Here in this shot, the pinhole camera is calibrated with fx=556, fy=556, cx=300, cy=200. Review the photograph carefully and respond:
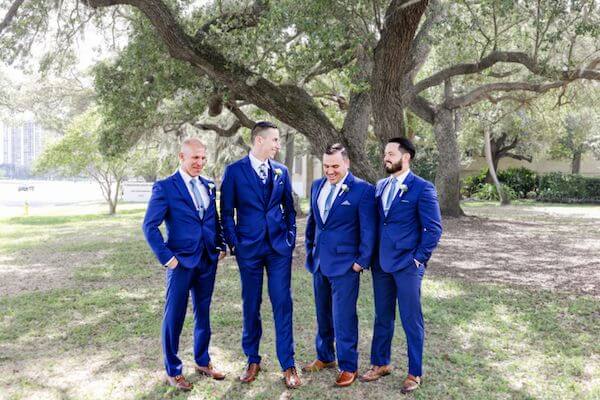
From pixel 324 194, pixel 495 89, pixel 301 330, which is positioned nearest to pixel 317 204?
pixel 324 194

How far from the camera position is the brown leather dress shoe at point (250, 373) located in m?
4.35

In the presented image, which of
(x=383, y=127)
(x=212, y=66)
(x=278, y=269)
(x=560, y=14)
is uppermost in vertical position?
(x=560, y=14)

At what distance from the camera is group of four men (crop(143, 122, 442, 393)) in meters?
4.15

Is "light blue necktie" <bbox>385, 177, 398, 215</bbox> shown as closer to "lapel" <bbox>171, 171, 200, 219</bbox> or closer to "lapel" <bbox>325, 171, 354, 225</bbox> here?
"lapel" <bbox>325, 171, 354, 225</bbox>

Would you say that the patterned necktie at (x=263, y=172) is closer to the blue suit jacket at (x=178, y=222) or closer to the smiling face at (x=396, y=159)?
the blue suit jacket at (x=178, y=222)

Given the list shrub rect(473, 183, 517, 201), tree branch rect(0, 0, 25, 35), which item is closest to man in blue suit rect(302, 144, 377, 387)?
tree branch rect(0, 0, 25, 35)

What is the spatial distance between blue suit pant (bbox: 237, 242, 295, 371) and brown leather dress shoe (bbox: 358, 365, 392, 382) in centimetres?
57

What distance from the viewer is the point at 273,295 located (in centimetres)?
433

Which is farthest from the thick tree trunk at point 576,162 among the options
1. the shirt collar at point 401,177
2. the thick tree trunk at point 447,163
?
the shirt collar at point 401,177

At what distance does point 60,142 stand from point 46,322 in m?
18.1

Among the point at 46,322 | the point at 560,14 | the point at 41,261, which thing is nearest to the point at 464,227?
the point at 560,14

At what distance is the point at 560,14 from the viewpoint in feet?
27.5

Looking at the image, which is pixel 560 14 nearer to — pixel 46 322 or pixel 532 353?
pixel 532 353

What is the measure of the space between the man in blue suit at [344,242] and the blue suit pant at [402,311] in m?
0.21
